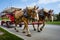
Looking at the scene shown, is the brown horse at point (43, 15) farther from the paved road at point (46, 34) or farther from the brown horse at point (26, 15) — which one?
the brown horse at point (26, 15)

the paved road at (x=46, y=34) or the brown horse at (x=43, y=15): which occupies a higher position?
the brown horse at (x=43, y=15)

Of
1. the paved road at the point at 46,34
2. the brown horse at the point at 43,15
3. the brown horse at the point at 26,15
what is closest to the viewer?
the paved road at the point at 46,34

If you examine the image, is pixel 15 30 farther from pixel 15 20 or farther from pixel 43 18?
pixel 43 18

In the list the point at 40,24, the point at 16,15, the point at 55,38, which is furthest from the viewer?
the point at 40,24

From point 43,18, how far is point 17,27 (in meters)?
0.44

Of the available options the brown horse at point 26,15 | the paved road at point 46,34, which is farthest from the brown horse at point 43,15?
the brown horse at point 26,15

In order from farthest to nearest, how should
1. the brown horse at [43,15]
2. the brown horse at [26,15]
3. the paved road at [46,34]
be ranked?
the brown horse at [43,15], the brown horse at [26,15], the paved road at [46,34]

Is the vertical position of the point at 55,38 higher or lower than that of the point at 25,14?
lower

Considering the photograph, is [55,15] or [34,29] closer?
[55,15]

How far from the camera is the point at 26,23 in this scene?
343 cm

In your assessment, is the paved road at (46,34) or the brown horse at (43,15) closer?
the paved road at (46,34)

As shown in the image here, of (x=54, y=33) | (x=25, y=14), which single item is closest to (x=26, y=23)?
(x=25, y=14)

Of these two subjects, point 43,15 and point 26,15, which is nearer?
point 26,15

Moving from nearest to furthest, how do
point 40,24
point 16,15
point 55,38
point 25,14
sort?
point 55,38 → point 25,14 → point 16,15 → point 40,24
